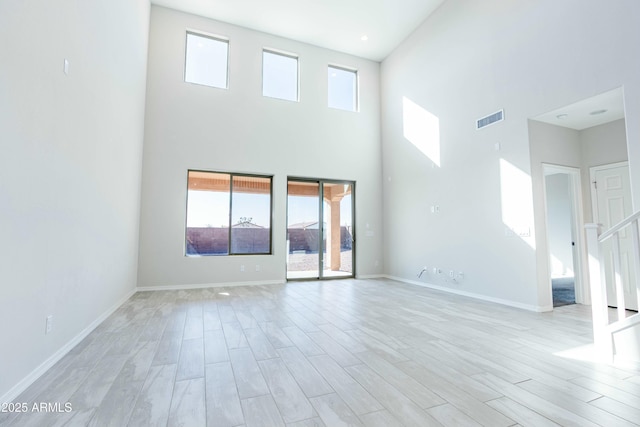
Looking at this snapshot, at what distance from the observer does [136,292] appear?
5176 millimetres

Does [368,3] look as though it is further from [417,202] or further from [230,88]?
[417,202]

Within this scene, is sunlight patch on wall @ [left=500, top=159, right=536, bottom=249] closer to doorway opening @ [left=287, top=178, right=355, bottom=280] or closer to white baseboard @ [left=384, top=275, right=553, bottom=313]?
white baseboard @ [left=384, top=275, right=553, bottom=313]

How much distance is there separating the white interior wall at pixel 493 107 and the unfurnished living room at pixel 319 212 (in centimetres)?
3

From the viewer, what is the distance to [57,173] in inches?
93.4

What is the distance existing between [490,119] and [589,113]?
1.16m

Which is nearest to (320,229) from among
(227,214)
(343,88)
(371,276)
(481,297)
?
(371,276)

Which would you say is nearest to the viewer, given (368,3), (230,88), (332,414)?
(332,414)

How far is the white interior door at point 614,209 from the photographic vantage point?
4.13 meters

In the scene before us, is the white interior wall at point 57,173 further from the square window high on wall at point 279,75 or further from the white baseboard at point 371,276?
A: the white baseboard at point 371,276

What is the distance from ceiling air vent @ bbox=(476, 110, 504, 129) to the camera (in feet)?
14.9

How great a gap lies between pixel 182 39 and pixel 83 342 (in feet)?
18.3

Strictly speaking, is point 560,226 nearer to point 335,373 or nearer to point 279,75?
point 279,75

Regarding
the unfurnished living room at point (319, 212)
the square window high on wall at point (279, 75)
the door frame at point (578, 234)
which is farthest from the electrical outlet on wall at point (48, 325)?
the door frame at point (578, 234)

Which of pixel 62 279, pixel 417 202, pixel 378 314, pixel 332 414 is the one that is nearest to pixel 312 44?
pixel 417 202
